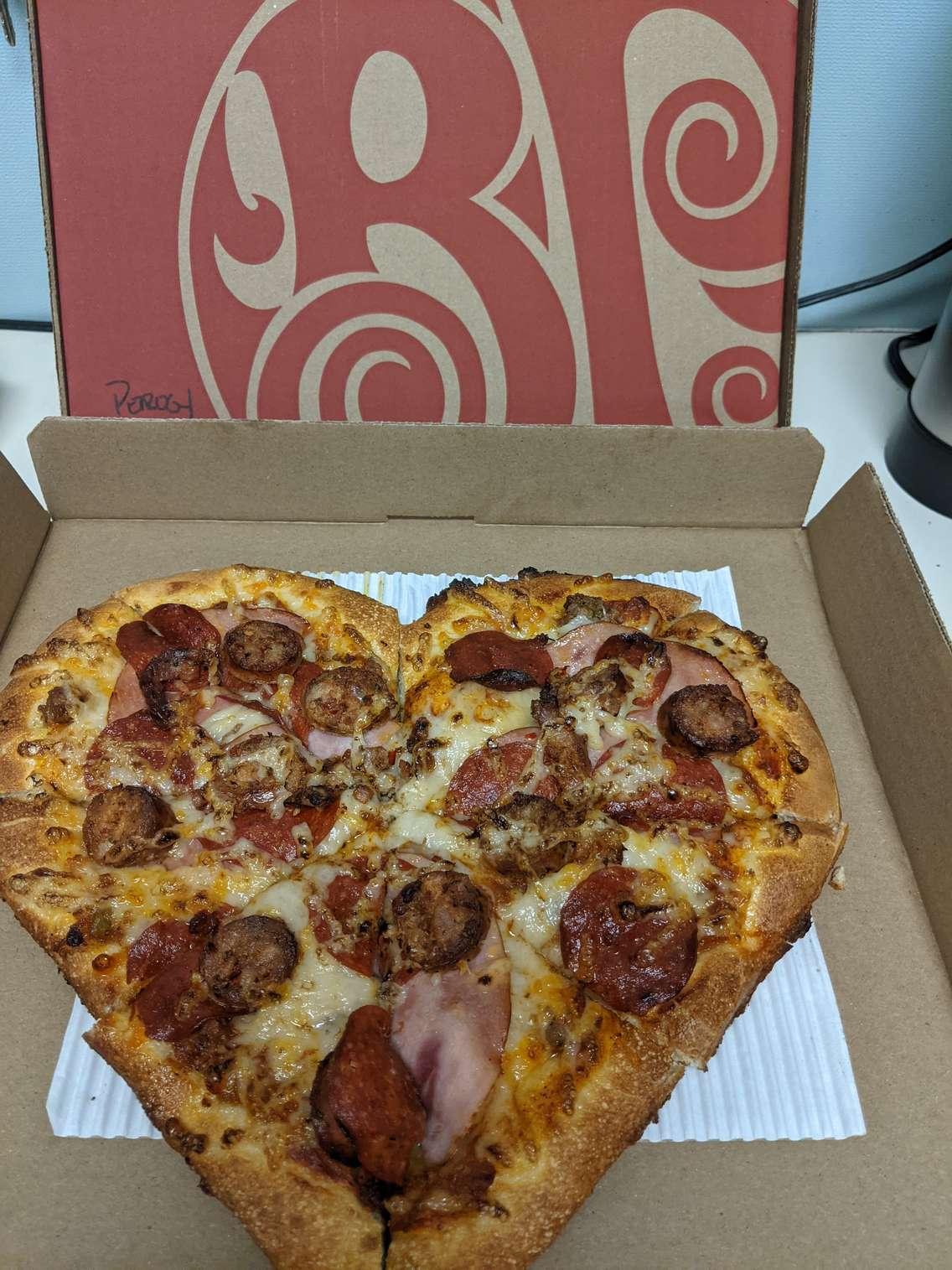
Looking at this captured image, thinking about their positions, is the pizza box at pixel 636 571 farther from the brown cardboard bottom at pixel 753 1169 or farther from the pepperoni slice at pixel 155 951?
the pepperoni slice at pixel 155 951

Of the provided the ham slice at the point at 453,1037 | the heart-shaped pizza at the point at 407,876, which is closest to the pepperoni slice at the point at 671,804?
the heart-shaped pizza at the point at 407,876

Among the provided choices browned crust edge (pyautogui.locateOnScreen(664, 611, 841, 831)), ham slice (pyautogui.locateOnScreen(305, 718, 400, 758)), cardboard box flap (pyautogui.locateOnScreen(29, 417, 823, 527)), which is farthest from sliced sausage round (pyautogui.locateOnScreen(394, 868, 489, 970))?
cardboard box flap (pyautogui.locateOnScreen(29, 417, 823, 527))

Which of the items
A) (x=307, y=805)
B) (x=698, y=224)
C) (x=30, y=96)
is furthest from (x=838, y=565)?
(x=30, y=96)

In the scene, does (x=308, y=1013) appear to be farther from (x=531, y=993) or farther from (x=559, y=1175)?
(x=559, y=1175)

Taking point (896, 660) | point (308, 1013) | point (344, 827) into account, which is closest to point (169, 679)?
point (344, 827)

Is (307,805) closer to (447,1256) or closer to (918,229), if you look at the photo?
(447,1256)

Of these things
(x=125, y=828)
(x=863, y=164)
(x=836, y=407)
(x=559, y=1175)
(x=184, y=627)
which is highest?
(x=863, y=164)
